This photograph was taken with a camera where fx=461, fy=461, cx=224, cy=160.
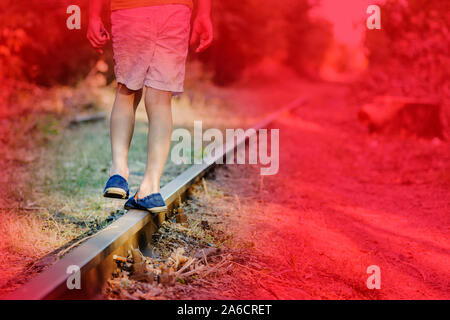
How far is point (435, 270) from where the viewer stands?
7.68 ft

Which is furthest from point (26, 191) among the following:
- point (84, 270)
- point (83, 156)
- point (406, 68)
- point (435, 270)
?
point (406, 68)

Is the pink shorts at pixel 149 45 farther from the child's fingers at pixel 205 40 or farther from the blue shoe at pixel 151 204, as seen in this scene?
the blue shoe at pixel 151 204

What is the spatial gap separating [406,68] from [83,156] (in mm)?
5960

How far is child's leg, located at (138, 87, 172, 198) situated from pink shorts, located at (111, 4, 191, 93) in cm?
7

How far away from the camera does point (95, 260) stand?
181 cm

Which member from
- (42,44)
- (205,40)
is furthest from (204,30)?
(42,44)

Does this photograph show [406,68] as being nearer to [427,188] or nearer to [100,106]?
[427,188]

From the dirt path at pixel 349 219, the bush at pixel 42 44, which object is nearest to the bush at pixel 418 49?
the dirt path at pixel 349 219

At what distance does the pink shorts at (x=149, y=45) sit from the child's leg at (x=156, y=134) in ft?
0.22

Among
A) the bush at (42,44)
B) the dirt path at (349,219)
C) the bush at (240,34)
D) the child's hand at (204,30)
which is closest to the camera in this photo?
the dirt path at (349,219)

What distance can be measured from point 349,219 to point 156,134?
4.83ft

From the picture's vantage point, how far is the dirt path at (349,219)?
7.02ft

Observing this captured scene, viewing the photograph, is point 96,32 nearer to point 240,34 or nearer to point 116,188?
point 116,188

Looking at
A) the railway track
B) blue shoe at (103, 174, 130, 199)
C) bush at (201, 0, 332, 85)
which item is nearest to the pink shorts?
blue shoe at (103, 174, 130, 199)
